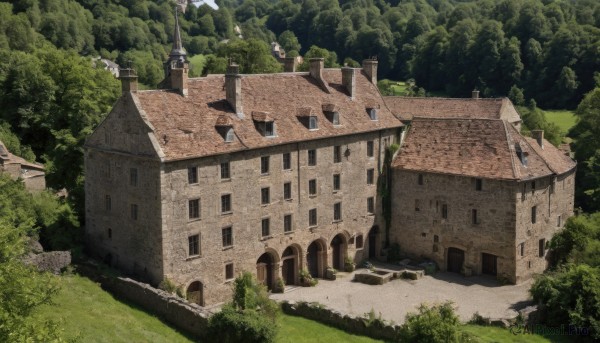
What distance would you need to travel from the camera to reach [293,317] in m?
46.7

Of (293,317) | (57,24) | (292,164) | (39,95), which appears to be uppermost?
Answer: (57,24)

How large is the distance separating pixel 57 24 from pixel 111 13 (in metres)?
29.3

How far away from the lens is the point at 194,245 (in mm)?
45812

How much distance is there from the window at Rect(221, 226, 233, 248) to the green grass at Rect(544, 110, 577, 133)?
227 ft

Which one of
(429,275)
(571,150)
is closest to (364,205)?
(429,275)

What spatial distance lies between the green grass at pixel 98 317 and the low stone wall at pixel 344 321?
9.40 m

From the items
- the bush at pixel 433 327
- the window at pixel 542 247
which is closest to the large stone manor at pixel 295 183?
the window at pixel 542 247

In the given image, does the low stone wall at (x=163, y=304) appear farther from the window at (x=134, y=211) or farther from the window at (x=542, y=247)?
the window at (x=542, y=247)

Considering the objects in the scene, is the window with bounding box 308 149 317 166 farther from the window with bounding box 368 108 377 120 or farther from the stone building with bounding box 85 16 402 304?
the window with bounding box 368 108 377 120

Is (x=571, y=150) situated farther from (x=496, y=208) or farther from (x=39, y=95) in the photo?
(x=39, y=95)

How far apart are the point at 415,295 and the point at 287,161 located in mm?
13663

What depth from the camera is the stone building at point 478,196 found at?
5278 cm

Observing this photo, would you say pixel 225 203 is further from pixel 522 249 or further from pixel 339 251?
pixel 522 249

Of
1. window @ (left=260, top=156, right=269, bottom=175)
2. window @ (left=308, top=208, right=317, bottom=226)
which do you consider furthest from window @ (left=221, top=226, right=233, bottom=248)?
window @ (left=308, top=208, right=317, bottom=226)
